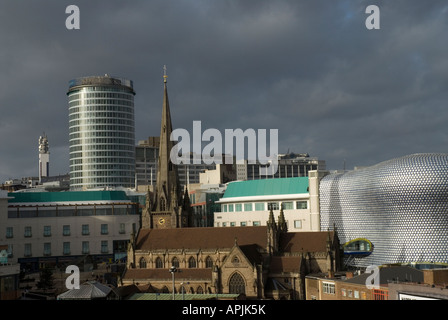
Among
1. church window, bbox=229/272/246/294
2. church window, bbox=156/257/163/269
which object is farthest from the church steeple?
church window, bbox=229/272/246/294

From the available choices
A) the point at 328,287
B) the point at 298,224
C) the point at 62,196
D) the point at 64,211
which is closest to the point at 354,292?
the point at 328,287

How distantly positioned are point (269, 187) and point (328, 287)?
66.8 metres

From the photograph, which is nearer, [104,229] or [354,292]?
[354,292]

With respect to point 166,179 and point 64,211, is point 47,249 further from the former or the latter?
point 166,179

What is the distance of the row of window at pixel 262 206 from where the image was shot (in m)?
132

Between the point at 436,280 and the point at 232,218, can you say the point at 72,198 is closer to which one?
the point at 232,218

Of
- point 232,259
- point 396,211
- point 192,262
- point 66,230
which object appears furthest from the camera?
point 66,230

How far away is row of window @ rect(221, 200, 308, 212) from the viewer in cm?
13225

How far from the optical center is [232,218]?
145000 mm

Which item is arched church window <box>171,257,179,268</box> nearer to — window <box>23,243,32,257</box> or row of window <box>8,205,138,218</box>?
row of window <box>8,205,138,218</box>

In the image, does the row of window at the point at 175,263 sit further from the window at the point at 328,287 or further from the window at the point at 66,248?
the window at the point at 66,248

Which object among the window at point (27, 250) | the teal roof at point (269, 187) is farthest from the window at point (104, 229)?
the teal roof at point (269, 187)

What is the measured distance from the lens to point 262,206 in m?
140
